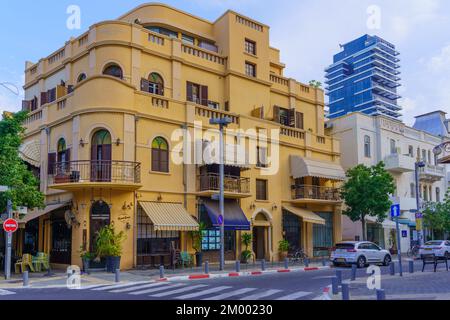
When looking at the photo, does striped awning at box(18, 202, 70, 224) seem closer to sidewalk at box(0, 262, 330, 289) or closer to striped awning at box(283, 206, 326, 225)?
sidewalk at box(0, 262, 330, 289)

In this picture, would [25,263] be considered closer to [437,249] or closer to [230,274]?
[230,274]

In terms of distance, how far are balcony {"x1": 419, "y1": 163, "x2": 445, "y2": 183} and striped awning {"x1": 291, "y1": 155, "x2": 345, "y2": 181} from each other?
51.5ft

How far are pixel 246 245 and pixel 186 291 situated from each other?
14417 millimetres

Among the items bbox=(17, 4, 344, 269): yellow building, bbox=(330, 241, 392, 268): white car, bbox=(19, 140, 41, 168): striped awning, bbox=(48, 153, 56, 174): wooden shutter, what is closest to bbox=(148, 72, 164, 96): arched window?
bbox=(17, 4, 344, 269): yellow building

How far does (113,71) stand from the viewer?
92.6 feet

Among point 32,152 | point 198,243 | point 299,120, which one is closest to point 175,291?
point 198,243

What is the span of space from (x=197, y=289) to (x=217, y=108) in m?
17.0

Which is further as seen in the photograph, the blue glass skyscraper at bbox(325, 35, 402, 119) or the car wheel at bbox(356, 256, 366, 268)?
the blue glass skyscraper at bbox(325, 35, 402, 119)

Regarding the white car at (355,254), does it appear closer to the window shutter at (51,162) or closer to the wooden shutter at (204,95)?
the wooden shutter at (204,95)

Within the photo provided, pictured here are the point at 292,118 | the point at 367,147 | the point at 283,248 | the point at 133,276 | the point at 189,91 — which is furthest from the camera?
the point at 367,147

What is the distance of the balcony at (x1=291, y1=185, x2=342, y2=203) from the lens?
112 feet

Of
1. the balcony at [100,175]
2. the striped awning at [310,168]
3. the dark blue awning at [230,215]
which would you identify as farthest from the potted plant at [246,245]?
the balcony at [100,175]

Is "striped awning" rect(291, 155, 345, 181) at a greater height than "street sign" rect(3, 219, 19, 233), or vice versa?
"striped awning" rect(291, 155, 345, 181)
